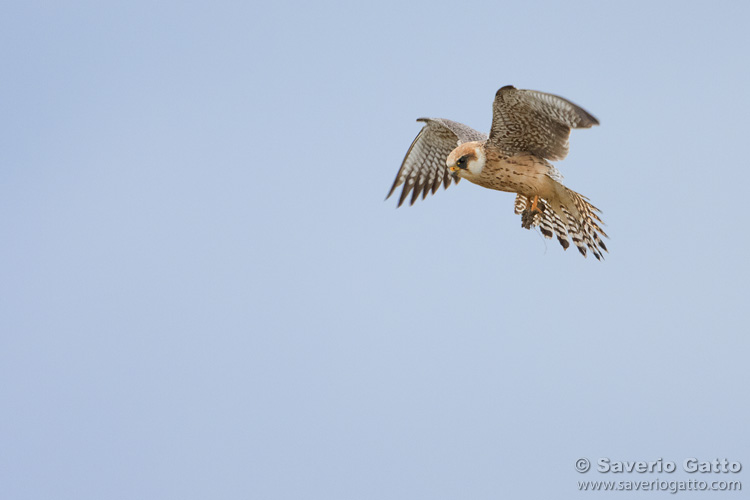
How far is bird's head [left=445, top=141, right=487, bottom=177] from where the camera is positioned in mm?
8344

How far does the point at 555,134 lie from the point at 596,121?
910 millimetres

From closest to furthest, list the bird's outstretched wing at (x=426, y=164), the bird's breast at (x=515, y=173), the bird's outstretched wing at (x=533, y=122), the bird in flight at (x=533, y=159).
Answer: the bird's outstretched wing at (x=533, y=122)
the bird in flight at (x=533, y=159)
the bird's breast at (x=515, y=173)
the bird's outstretched wing at (x=426, y=164)

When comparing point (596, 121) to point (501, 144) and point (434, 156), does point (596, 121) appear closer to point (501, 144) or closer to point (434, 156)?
point (501, 144)

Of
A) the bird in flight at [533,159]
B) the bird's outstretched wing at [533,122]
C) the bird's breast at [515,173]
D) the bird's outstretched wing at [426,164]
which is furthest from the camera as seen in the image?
the bird's outstretched wing at [426,164]

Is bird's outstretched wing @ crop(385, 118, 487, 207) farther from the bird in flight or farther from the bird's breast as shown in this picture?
the bird's breast

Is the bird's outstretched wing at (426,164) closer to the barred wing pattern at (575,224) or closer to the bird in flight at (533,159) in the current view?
the bird in flight at (533,159)

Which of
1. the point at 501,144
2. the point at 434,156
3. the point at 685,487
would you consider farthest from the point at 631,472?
the point at 434,156

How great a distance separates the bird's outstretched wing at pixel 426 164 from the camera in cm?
993

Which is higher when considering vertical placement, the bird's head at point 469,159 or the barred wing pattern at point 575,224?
the bird's head at point 469,159

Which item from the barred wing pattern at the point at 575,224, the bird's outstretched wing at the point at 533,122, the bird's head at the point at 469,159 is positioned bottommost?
the barred wing pattern at the point at 575,224

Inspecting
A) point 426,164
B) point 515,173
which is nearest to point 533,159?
point 515,173

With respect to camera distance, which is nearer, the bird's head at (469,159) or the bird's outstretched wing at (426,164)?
the bird's head at (469,159)

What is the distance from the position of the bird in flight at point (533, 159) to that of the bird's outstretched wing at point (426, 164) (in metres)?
0.52

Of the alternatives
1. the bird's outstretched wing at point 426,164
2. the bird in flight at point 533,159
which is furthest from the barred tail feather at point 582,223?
the bird's outstretched wing at point 426,164
